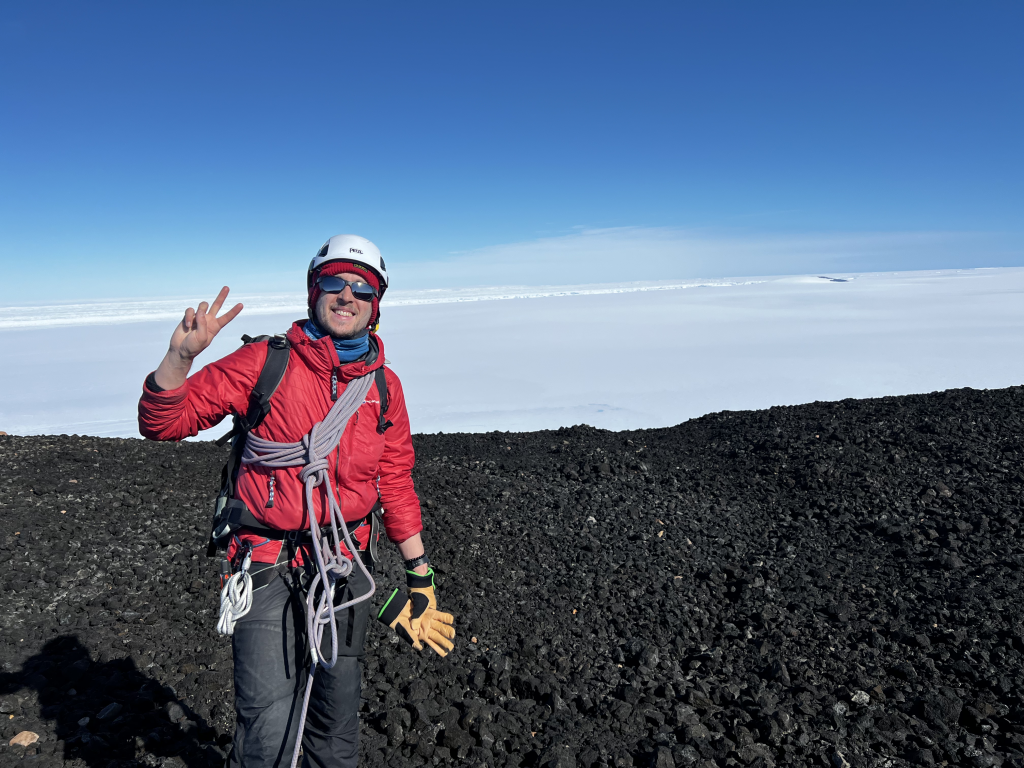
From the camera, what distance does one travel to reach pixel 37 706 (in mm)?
3332

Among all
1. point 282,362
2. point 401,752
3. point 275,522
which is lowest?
point 401,752

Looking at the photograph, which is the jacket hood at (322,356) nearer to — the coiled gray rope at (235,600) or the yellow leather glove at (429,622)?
the coiled gray rope at (235,600)

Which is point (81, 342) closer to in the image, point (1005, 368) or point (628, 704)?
point (628, 704)

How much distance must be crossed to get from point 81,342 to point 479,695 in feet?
87.1

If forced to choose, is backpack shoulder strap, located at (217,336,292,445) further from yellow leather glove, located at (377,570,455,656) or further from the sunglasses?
yellow leather glove, located at (377,570,455,656)

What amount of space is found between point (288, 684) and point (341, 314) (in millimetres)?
1260

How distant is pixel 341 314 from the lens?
2381 mm

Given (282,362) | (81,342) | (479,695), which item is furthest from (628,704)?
(81,342)

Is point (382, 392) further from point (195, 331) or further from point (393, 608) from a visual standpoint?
point (393, 608)

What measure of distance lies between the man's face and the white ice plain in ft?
30.6

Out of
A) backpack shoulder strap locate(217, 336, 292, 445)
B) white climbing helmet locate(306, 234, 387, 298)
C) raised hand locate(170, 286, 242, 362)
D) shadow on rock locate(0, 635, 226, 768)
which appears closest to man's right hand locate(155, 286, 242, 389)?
raised hand locate(170, 286, 242, 362)

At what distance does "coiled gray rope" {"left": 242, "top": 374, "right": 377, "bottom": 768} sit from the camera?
7.29ft

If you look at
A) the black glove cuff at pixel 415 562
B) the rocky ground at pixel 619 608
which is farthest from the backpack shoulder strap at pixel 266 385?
the rocky ground at pixel 619 608

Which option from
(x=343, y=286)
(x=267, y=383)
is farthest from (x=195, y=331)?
(x=343, y=286)
